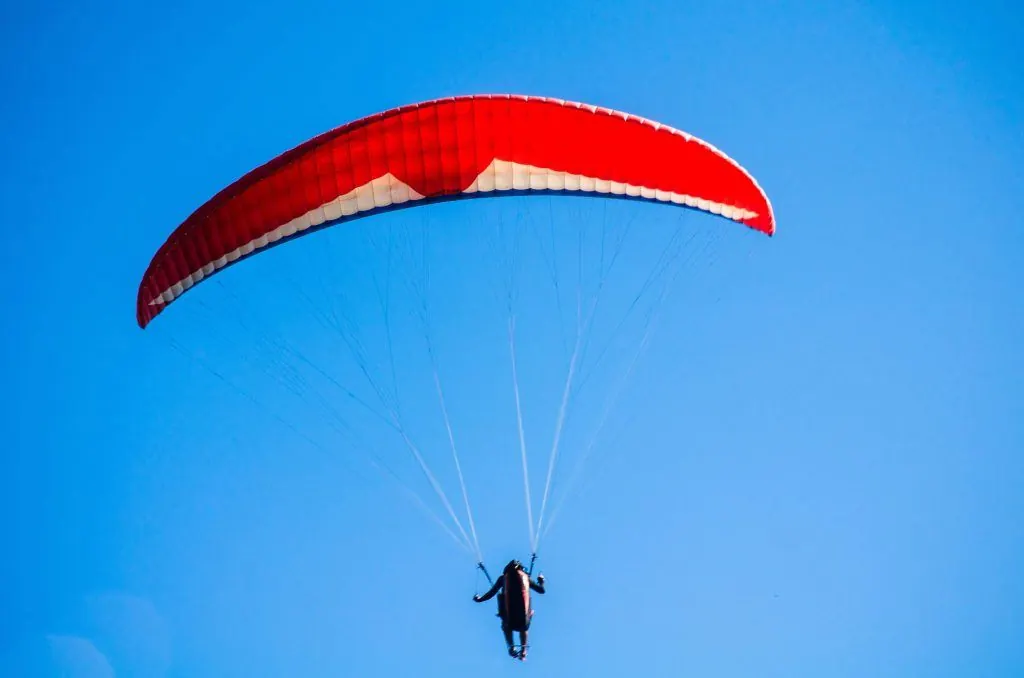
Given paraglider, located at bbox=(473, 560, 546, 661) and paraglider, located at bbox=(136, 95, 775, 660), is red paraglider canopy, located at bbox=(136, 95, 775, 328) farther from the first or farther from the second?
paraglider, located at bbox=(473, 560, 546, 661)

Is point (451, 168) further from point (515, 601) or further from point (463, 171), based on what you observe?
point (515, 601)

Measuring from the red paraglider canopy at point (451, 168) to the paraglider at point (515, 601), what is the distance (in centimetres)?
466

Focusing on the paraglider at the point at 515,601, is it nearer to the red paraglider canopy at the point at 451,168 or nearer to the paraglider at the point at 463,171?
the paraglider at the point at 463,171

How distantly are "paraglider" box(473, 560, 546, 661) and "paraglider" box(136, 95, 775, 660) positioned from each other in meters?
0.01

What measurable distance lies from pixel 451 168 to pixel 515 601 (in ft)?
17.4

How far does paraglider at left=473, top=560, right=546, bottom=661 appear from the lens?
444 inches

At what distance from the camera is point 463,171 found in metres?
11.4

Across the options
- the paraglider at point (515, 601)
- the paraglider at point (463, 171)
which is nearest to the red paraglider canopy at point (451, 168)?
the paraglider at point (463, 171)

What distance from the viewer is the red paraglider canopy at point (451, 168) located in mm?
11078

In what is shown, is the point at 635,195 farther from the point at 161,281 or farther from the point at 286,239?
the point at 161,281

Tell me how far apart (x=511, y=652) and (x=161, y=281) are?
653 cm

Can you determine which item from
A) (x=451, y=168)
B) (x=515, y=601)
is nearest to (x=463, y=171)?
(x=451, y=168)

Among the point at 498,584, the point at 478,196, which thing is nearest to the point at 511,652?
the point at 498,584

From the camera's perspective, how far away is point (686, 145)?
37.3ft
